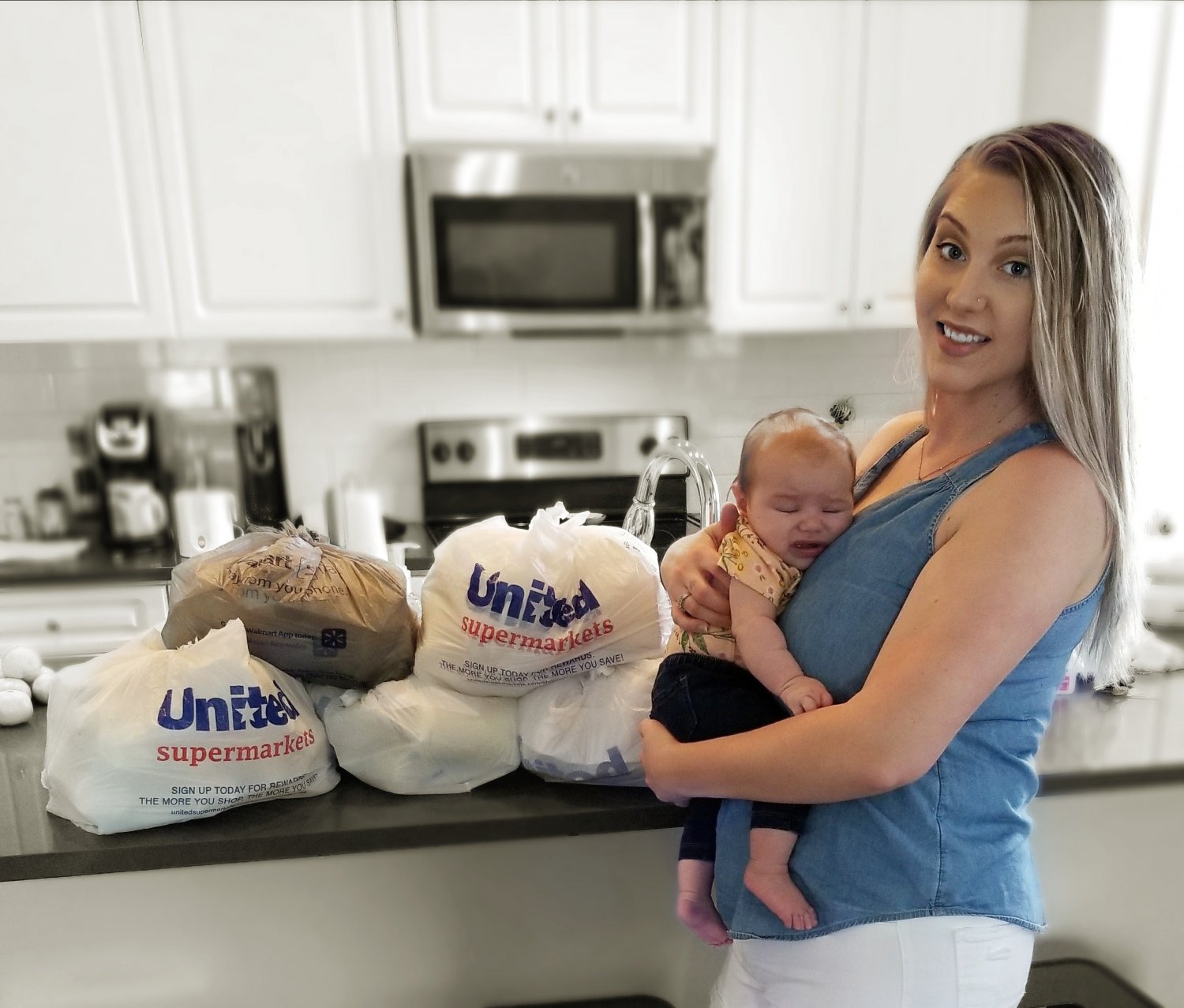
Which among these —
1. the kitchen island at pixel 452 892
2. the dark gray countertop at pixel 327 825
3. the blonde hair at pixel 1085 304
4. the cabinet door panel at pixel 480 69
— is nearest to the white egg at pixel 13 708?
the kitchen island at pixel 452 892

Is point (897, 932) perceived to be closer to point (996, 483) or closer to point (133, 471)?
point (996, 483)

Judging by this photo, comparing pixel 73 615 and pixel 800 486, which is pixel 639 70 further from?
pixel 73 615

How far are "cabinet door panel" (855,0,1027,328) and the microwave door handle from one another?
0.68m

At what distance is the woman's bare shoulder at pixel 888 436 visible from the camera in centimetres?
107

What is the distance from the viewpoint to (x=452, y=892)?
115 centimetres

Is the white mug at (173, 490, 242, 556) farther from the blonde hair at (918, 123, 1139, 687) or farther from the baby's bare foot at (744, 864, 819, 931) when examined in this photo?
the blonde hair at (918, 123, 1139, 687)

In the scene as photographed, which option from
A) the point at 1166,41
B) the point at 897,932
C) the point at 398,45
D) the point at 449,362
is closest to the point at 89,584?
the point at 449,362

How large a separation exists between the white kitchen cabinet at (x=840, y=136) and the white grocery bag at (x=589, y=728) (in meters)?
1.87

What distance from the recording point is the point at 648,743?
941mm

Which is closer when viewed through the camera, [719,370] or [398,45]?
[398,45]

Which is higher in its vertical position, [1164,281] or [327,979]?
[1164,281]

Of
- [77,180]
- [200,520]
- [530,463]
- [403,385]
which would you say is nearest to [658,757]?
[200,520]

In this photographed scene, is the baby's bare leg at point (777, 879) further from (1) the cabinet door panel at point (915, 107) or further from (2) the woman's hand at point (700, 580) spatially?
(1) the cabinet door panel at point (915, 107)

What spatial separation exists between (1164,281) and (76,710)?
2599mm
